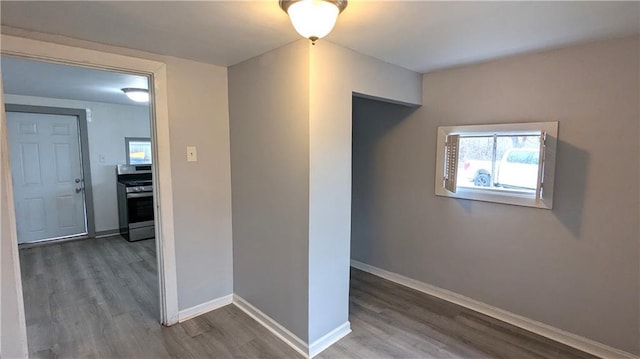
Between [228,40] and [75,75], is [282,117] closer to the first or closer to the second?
[228,40]

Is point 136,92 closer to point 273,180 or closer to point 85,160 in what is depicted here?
point 85,160

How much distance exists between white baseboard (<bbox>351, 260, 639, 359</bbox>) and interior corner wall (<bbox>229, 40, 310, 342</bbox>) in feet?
4.90

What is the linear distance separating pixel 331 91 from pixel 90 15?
1419mm

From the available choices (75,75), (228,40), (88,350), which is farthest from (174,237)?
(75,75)

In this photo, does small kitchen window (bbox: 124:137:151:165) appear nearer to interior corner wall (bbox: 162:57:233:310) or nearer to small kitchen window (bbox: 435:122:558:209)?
interior corner wall (bbox: 162:57:233:310)

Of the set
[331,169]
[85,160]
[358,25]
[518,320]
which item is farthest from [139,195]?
[518,320]

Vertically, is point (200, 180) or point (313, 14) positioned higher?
point (313, 14)

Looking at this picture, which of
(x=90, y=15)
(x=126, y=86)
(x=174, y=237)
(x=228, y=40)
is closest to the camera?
(x=90, y=15)

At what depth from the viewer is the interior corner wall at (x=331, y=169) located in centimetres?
206

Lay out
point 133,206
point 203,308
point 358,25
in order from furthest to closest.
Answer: point 133,206
point 203,308
point 358,25

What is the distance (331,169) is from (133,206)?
3.95 metres

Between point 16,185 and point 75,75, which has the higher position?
point 75,75

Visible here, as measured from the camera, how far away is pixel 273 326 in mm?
2473

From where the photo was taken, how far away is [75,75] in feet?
10.4
